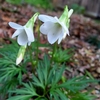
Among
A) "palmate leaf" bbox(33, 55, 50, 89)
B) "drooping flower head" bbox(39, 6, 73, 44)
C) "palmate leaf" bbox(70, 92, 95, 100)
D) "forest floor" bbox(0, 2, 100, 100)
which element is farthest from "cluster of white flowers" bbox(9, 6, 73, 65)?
"forest floor" bbox(0, 2, 100, 100)

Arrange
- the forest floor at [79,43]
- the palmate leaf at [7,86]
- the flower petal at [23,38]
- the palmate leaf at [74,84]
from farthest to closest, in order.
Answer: the forest floor at [79,43] < the palmate leaf at [7,86] < the palmate leaf at [74,84] < the flower petal at [23,38]

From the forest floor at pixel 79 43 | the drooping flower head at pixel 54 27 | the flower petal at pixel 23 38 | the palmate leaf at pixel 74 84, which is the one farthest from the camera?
the forest floor at pixel 79 43

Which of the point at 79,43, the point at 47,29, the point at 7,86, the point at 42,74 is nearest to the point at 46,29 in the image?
the point at 47,29

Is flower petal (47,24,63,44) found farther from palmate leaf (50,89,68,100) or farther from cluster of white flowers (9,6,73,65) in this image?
palmate leaf (50,89,68,100)

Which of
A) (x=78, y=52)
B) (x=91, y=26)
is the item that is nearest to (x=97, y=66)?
(x=78, y=52)

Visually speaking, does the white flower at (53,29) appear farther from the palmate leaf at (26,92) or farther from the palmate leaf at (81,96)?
the palmate leaf at (81,96)

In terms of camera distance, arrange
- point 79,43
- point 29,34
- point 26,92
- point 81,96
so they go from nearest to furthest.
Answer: point 29,34
point 26,92
point 81,96
point 79,43

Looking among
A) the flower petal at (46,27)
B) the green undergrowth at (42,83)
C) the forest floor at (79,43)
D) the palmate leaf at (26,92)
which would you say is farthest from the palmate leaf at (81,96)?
the flower petal at (46,27)

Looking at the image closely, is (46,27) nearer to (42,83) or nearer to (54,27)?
(54,27)

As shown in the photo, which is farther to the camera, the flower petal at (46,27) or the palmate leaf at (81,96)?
the palmate leaf at (81,96)

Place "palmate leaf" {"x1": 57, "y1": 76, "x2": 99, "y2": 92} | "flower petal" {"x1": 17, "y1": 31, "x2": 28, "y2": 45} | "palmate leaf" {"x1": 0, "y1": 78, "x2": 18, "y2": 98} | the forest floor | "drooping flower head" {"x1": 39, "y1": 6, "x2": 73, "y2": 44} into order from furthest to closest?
the forest floor < "palmate leaf" {"x1": 0, "y1": 78, "x2": 18, "y2": 98} < "palmate leaf" {"x1": 57, "y1": 76, "x2": 99, "y2": 92} < "flower petal" {"x1": 17, "y1": 31, "x2": 28, "y2": 45} < "drooping flower head" {"x1": 39, "y1": 6, "x2": 73, "y2": 44}

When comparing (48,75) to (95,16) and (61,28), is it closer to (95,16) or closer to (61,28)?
(61,28)
